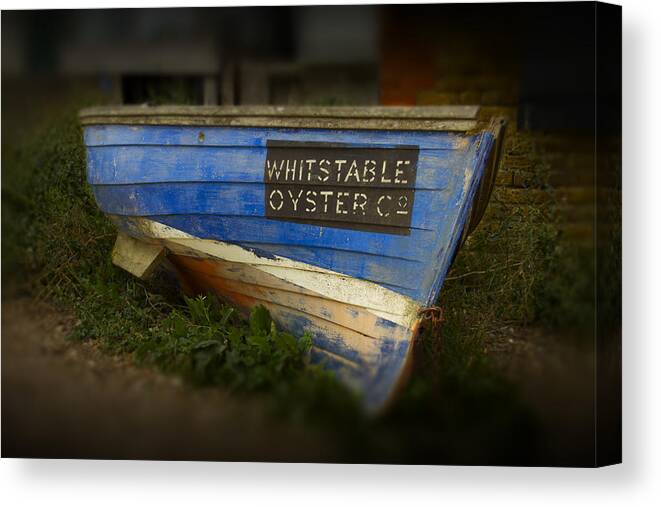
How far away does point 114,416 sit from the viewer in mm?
3594

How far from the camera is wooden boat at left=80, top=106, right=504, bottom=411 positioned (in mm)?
3508

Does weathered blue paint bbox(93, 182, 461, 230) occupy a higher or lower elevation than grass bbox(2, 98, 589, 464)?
higher

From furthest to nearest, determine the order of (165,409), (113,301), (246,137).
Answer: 1. (113,301)
2. (246,137)
3. (165,409)

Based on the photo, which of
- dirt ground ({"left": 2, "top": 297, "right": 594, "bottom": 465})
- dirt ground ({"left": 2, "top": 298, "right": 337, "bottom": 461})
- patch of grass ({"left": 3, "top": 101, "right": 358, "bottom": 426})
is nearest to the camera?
dirt ground ({"left": 2, "top": 297, "right": 594, "bottom": 465})

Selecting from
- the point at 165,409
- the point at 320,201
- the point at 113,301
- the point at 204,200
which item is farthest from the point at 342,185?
the point at 113,301

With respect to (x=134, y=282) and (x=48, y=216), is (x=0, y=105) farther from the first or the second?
(x=134, y=282)

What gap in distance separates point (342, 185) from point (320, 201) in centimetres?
12

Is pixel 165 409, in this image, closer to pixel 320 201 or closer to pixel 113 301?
pixel 113 301

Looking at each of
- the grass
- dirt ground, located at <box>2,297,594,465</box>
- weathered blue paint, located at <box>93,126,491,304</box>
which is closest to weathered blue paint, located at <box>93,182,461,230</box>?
weathered blue paint, located at <box>93,126,491,304</box>

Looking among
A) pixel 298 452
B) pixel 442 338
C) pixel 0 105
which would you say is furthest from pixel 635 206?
pixel 0 105

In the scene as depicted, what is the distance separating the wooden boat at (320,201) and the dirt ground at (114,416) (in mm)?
452

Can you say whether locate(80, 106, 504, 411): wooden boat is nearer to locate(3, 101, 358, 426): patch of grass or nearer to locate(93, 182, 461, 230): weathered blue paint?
locate(93, 182, 461, 230): weathered blue paint

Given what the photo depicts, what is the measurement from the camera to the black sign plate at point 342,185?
11.7ft

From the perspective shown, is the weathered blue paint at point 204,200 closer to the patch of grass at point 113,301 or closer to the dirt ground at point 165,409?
the patch of grass at point 113,301
